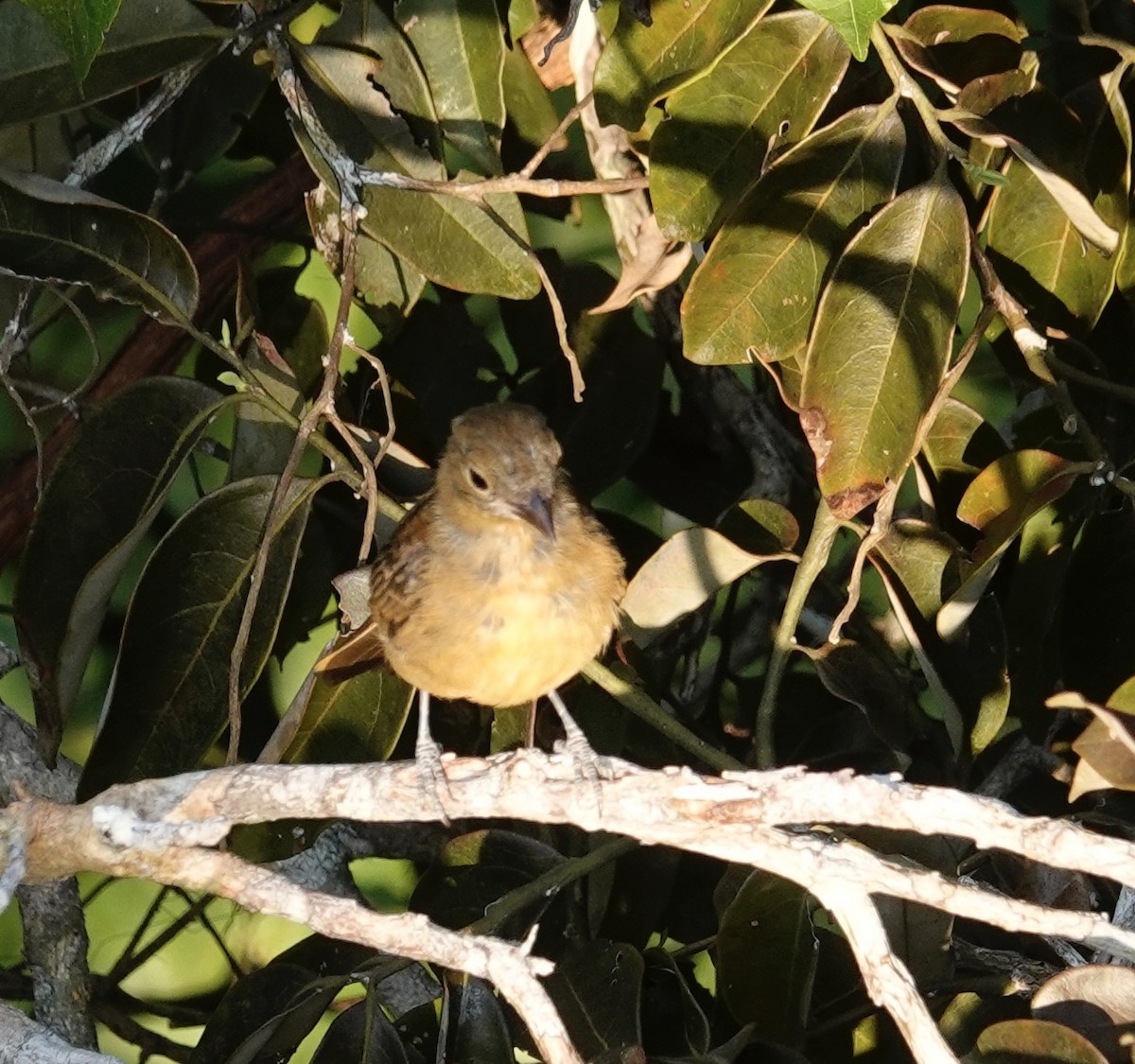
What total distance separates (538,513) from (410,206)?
0.56m

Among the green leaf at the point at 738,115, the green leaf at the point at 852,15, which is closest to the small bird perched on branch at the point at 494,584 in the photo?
the green leaf at the point at 738,115

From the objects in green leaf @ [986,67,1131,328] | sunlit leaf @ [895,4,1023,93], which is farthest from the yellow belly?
sunlit leaf @ [895,4,1023,93]

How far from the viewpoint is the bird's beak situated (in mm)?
2365

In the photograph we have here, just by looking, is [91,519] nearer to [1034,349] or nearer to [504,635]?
[504,635]

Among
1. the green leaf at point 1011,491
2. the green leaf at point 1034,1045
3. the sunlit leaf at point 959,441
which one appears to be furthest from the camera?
the sunlit leaf at point 959,441

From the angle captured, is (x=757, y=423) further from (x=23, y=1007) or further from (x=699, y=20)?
(x=23, y=1007)

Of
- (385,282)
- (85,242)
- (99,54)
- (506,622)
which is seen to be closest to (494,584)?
(506,622)

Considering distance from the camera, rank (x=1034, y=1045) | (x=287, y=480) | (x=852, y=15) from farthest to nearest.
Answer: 1. (x=287, y=480)
2. (x=1034, y=1045)
3. (x=852, y=15)

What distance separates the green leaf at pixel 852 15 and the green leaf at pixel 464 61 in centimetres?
120

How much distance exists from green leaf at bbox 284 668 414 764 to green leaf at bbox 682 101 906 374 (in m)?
0.85

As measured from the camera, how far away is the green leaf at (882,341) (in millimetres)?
1959

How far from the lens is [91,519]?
2344 mm

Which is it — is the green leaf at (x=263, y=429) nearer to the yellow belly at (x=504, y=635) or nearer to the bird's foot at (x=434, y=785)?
the yellow belly at (x=504, y=635)

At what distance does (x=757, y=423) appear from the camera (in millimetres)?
3023
